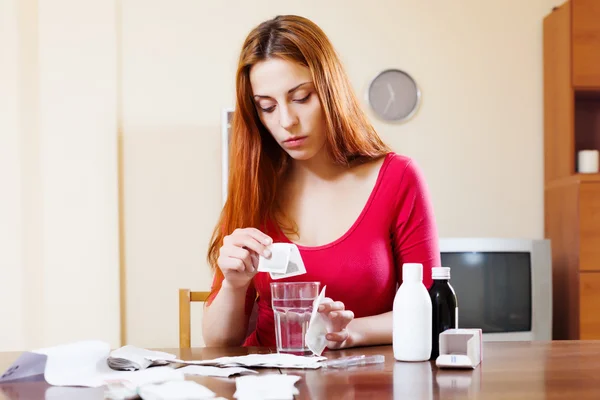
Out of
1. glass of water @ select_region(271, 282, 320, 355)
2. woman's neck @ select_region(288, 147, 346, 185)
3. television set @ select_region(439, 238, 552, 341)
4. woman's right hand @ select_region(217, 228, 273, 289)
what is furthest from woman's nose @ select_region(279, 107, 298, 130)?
television set @ select_region(439, 238, 552, 341)

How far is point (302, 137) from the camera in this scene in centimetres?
176

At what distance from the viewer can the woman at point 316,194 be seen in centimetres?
174

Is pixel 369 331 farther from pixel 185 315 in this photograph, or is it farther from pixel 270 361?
pixel 185 315

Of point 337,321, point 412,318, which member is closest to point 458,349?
point 412,318

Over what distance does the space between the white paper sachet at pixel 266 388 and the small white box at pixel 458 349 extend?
0.29 metres

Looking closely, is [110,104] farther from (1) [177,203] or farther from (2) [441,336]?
(2) [441,336]

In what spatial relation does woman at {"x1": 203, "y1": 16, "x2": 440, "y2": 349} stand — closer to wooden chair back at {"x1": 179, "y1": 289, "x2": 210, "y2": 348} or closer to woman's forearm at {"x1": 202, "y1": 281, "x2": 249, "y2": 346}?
woman's forearm at {"x1": 202, "y1": 281, "x2": 249, "y2": 346}

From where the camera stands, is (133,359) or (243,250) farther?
(243,250)

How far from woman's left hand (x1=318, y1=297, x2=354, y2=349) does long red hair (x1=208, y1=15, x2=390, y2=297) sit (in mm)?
366

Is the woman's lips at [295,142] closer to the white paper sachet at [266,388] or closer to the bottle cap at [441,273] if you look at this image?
the bottle cap at [441,273]

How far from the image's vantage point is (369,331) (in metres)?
1.59

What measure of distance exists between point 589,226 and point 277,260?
2534mm

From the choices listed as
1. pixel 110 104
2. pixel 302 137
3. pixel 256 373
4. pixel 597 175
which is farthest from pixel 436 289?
pixel 110 104

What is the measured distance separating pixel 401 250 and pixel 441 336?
0.49 meters
